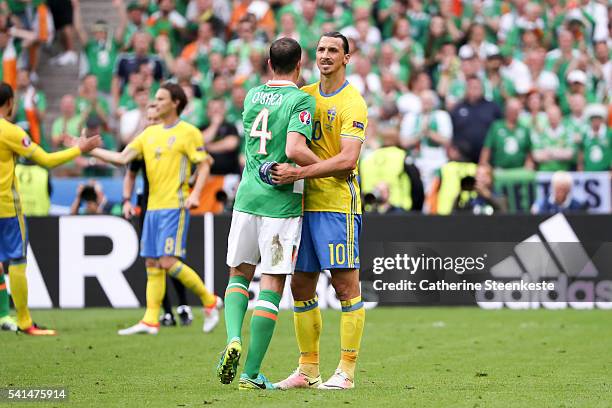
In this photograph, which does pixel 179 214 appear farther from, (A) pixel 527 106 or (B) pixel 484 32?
(B) pixel 484 32

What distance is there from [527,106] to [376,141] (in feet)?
11.2

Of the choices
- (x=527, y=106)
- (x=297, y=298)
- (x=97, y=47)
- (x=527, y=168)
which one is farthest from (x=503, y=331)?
(x=97, y=47)

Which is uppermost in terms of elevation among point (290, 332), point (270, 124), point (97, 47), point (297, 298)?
point (97, 47)

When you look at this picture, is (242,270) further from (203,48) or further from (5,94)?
(203,48)

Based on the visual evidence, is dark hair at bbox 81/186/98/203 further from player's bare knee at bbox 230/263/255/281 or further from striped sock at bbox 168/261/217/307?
player's bare knee at bbox 230/263/255/281

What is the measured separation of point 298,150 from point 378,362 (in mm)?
3069

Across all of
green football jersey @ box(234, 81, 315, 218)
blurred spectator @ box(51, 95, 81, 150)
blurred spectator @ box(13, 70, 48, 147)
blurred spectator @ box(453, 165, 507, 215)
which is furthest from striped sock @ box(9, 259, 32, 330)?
blurred spectator @ box(13, 70, 48, 147)

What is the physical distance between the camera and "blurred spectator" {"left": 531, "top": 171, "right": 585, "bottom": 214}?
17922mm

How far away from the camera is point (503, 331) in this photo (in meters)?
13.5

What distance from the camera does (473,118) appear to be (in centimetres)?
2044

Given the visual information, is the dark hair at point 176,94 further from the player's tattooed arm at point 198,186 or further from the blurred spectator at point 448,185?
the blurred spectator at point 448,185

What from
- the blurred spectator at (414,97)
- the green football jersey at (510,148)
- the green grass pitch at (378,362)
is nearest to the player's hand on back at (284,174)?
the green grass pitch at (378,362)

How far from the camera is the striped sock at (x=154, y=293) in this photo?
13344 millimetres

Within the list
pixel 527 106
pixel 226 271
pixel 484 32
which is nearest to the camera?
pixel 226 271
